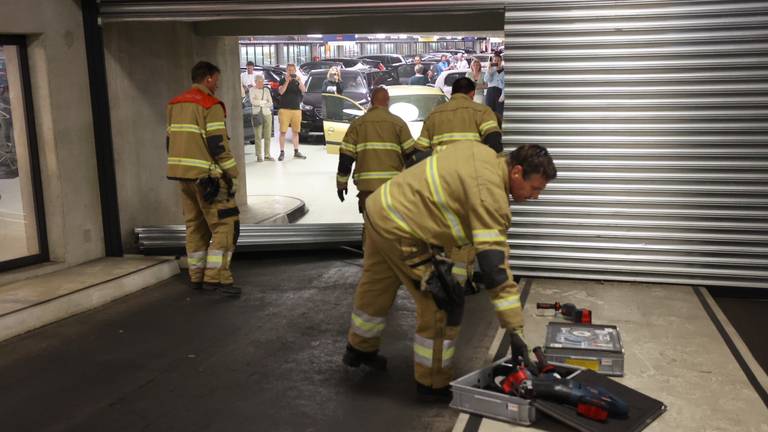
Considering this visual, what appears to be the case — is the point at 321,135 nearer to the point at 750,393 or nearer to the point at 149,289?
the point at 149,289

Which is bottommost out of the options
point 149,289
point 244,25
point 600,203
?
point 149,289

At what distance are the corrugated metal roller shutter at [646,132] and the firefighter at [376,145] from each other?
3.51ft

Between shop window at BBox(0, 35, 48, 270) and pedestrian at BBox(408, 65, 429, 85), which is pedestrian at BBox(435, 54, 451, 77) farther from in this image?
shop window at BBox(0, 35, 48, 270)

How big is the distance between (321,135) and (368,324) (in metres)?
12.1

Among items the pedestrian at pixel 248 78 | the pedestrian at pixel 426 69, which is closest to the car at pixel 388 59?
the pedestrian at pixel 426 69

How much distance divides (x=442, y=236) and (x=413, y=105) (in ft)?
26.8

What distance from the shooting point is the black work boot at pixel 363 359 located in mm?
4976

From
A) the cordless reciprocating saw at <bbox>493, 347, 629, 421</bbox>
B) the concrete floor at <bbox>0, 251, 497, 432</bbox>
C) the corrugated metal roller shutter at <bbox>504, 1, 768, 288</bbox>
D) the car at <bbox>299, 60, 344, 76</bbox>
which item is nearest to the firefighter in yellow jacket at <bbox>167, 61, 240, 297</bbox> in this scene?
the concrete floor at <bbox>0, 251, 497, 432</bbox>

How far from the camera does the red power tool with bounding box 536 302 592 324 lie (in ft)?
17.9

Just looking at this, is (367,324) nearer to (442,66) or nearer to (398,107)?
(398,107)

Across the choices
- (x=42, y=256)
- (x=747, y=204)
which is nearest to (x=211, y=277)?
(x=42, y=256)

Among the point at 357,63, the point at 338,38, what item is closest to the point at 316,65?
the point at 357,63

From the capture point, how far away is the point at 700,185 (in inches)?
259

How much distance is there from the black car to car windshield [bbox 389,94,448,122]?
1.69 metres
